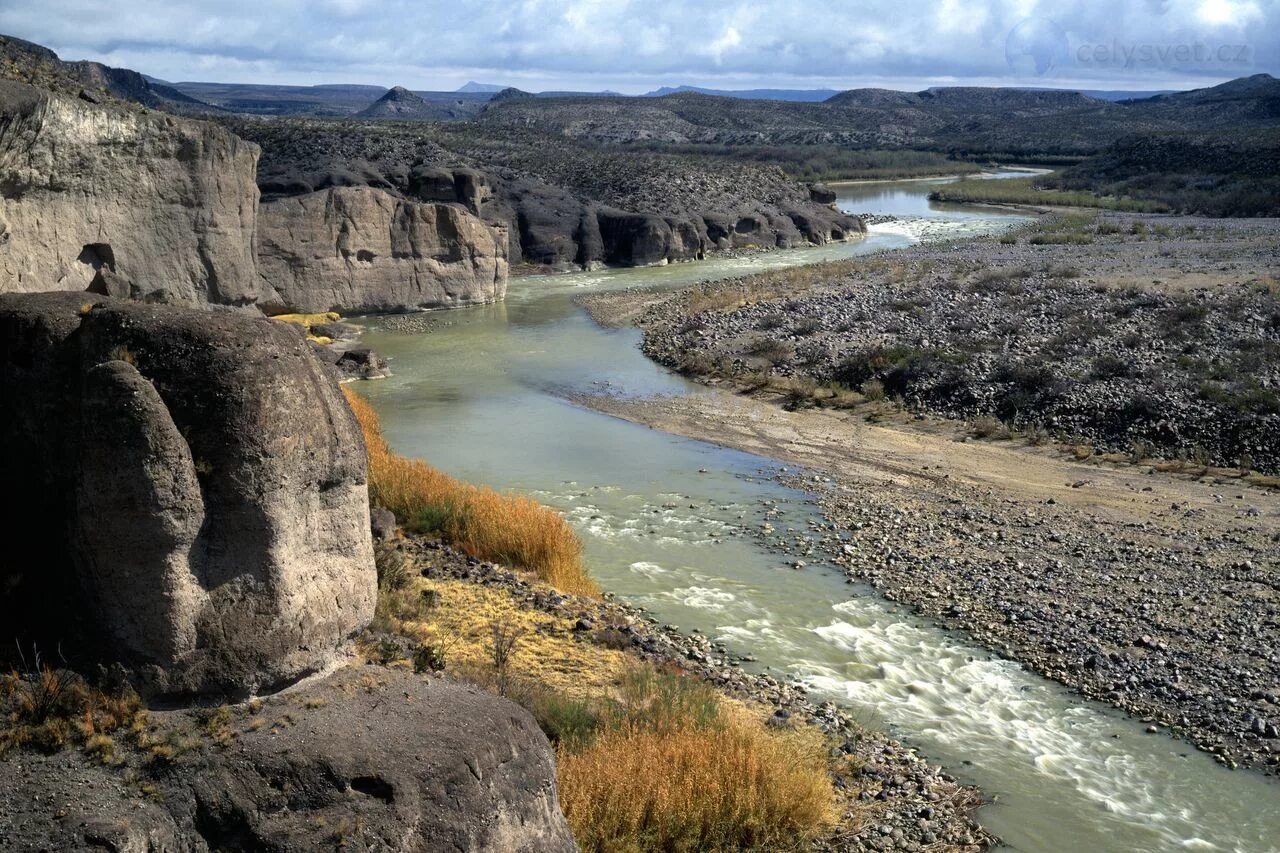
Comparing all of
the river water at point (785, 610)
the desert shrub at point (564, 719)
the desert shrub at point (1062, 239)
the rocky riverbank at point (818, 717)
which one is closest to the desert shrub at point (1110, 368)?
the river water at point (785, 610)

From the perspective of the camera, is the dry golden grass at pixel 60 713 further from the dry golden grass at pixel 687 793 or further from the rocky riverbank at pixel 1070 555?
the rocky riverbank at pixel 1070 555

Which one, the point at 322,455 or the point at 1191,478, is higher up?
the point at 322,455

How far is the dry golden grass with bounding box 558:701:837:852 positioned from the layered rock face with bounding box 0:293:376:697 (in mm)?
1958

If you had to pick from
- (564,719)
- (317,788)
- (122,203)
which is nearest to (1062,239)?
(122,203)

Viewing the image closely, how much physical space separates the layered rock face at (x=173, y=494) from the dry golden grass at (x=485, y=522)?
5.86m

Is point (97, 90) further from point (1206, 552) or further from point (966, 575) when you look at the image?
point (1206, 552)

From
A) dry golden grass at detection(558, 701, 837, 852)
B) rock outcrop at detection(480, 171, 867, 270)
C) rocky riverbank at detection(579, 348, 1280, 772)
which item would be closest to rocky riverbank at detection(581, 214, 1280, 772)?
rocky riverbank at detection(579, 348, 1280, 772)

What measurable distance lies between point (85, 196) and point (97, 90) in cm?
331

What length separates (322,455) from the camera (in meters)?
7.34

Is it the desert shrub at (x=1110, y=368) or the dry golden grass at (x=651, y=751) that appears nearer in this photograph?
the dry golden grass at (x=651, y=751)

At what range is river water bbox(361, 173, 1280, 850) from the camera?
9984 mm

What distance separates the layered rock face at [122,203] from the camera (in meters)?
19.5

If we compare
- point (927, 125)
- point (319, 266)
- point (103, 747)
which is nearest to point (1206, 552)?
point (103, 747)

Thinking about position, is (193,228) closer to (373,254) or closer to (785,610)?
(373,254)
